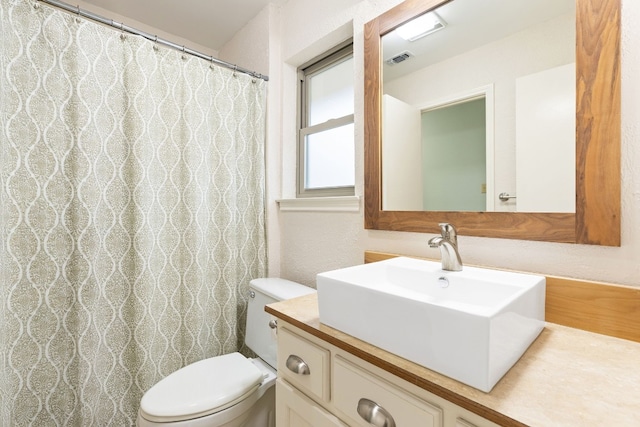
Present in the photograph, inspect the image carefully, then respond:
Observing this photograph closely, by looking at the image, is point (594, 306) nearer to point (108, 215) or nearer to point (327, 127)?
point (327, 127)

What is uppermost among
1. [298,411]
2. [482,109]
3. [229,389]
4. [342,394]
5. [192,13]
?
[192,13]

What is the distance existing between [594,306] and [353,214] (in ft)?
2.79

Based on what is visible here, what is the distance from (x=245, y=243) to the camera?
1712 mm

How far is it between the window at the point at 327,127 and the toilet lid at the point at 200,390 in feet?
3.14

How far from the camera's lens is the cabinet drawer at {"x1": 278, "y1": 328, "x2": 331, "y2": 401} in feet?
2.43

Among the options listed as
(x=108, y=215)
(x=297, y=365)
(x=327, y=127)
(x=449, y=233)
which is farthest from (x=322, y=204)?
(x=108, y=215)

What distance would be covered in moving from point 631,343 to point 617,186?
0.36 meters

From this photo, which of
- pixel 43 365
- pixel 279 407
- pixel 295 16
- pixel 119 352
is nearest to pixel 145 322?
pixel 119 352

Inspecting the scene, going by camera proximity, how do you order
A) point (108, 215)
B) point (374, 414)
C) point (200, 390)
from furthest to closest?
point (108, 215), point (200, 390), point (374, 414)

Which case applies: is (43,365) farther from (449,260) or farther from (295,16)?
(295,16)

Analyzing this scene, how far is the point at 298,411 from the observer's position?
81 cm

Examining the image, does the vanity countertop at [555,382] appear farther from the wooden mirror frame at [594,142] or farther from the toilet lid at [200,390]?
the toilet lid at [200,390]

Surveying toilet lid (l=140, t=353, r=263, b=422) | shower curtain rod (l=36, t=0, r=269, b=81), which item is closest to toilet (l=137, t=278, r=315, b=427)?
toilet lid (l=140, t=353, r=263, b=422)

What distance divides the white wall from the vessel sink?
0.12 m
